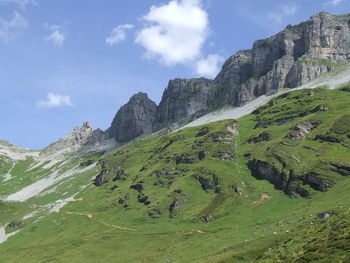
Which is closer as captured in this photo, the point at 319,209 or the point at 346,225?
the point at 346,225

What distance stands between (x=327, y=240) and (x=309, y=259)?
658cm

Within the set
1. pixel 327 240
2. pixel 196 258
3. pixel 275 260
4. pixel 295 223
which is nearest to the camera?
pixel 327 240

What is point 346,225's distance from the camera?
65000mm

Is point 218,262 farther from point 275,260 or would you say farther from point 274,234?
point 275,260

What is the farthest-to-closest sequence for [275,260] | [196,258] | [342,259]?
[196,258], [275,260], [342,259]

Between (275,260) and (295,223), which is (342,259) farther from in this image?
(295,223)

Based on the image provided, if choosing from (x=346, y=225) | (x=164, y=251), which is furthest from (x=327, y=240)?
(x=164, y=251)

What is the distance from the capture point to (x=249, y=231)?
19625 cm

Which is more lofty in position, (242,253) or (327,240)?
(327,240)

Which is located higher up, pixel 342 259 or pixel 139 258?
pixel 342 259

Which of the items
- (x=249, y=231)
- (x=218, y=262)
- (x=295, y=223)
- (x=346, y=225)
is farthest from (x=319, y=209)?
(x=346, y=225)

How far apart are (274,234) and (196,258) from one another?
106 ft

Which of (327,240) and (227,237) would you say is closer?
A: (327,240)

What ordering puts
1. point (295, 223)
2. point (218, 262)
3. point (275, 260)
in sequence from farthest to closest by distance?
point (295, 223), point (218, 262), point (275, 260)
